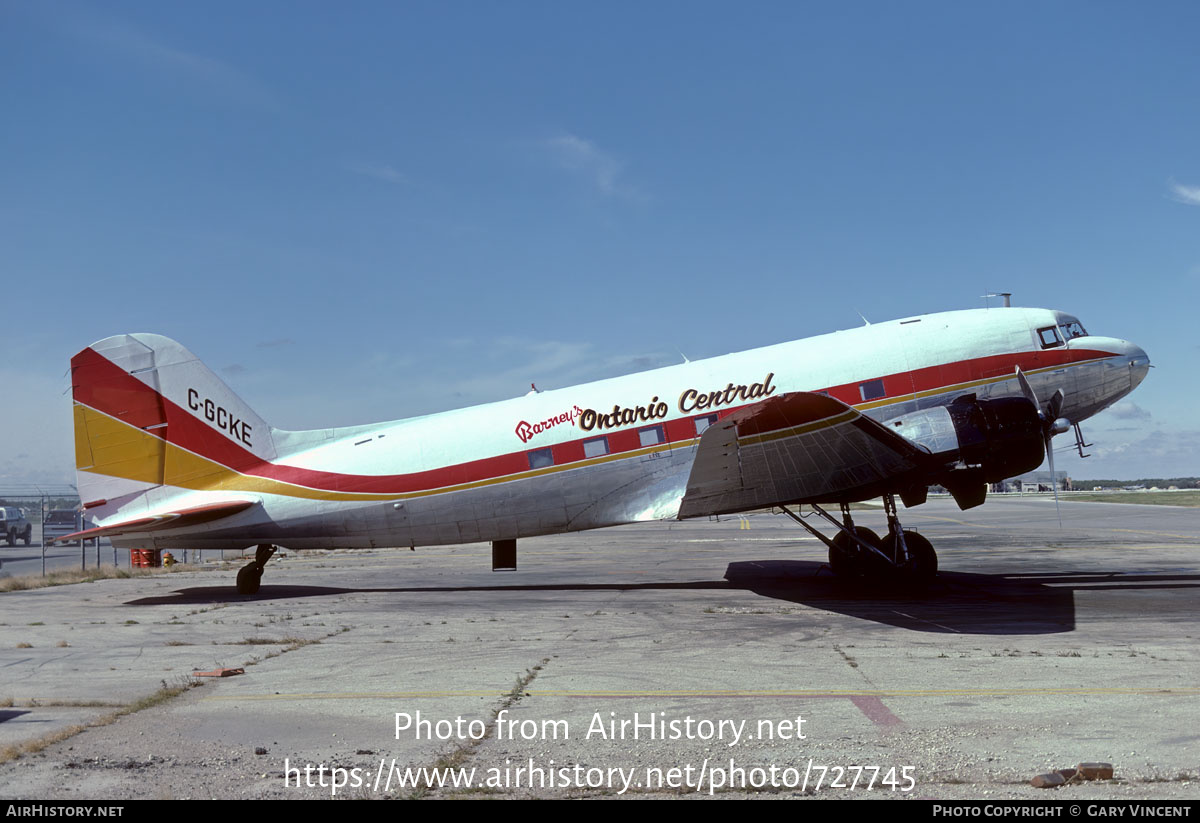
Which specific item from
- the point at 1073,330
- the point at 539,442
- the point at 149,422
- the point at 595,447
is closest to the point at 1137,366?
the point at 1073,330

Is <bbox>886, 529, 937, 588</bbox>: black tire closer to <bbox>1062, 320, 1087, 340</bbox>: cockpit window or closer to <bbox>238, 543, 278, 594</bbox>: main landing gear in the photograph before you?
<bbox>1062, 320, 1087, 340</bbox>: cockpit window

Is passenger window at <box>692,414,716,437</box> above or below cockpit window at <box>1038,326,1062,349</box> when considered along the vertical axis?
below

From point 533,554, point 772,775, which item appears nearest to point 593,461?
point 772,775

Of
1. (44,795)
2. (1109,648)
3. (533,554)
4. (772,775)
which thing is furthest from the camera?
(533,554)

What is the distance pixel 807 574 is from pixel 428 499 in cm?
891

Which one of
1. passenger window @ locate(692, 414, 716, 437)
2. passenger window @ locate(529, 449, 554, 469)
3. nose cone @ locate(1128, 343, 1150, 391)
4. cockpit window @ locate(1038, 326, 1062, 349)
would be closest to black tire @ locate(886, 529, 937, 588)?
passenger window @ locate(692, 414, 716, 437)

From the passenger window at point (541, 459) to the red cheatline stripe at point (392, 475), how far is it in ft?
0.37

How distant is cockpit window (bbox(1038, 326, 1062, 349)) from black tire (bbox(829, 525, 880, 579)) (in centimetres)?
508

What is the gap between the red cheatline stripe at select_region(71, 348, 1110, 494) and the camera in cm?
1705

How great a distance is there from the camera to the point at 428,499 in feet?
56.6

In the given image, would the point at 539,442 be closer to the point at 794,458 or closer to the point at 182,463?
the point at 794,458

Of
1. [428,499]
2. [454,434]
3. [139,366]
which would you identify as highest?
[139,366]

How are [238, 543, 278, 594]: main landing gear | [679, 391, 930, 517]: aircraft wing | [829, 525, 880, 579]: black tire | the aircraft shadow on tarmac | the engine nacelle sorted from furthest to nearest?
[238, 543, 278, 594]: main landing gear, [829, 525, 880, 579]: black tire, the engine nacelle, the aircraft shadow on tarmac, [679, 391, 930, 517]: aircraft wing

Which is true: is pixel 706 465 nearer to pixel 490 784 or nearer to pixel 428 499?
pixel 428 499
